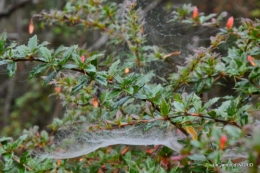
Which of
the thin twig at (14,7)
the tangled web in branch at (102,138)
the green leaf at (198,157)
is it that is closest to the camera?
the green leaf at (198,157)

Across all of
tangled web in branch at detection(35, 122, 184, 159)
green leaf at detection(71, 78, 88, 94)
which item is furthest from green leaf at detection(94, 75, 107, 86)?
tangled web in branch at detection(35, 122, 184, 159)

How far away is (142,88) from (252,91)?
340mm

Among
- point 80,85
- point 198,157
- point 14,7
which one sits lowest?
point 198,157

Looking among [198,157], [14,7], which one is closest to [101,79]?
[198,157]

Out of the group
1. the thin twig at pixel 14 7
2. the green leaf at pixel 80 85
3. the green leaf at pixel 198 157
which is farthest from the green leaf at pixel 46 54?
the thin twig at pixel 14 7

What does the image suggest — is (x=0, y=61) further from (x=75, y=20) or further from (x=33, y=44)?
(x=75, y=20)

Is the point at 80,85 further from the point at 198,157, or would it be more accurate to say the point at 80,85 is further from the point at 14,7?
the point at 14,7

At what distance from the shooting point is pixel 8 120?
3.72 m

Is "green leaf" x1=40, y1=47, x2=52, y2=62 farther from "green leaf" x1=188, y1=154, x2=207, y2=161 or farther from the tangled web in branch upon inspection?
"green leaf" x1=188, y1=154, x2=207, y2=161

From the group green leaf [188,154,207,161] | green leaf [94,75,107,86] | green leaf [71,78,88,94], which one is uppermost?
green leaf [94,75,107,86]

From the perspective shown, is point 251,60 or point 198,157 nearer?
point 198,157

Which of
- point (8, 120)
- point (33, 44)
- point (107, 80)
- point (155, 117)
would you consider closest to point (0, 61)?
point (33, 44)

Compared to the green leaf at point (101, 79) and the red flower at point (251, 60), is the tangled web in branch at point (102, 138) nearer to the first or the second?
the green leaf at point (101, 79)

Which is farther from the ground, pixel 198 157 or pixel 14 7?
pixel 14 7
